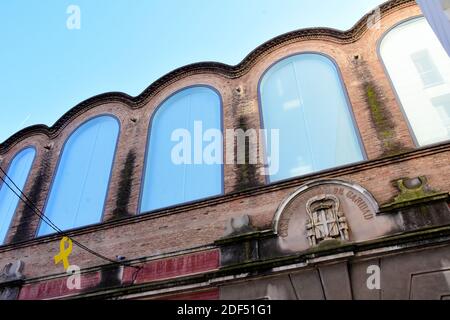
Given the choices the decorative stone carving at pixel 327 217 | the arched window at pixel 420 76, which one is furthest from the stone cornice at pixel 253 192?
the arched window at pixel 420 76

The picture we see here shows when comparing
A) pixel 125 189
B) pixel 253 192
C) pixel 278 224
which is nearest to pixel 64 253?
pixel 125 189

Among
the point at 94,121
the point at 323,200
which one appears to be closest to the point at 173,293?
the point at 323,200

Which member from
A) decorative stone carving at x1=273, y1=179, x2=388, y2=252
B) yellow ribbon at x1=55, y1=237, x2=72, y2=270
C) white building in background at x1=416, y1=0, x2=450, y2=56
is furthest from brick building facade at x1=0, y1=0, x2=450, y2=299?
white building in background at x1=416, y1=0, x2=450, y2=56

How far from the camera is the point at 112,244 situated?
9.30 metres

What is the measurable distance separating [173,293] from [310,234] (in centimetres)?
290

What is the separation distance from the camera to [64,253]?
31.6ft

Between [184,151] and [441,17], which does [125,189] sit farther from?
[441,17]

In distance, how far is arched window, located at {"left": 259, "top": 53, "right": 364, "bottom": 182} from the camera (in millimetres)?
9000

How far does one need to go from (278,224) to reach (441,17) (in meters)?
4.58

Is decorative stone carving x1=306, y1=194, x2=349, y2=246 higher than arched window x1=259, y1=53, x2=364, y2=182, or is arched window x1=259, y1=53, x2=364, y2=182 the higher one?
arched window x1=259, y1=53, x2=364, y2=182

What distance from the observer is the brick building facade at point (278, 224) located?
686cm

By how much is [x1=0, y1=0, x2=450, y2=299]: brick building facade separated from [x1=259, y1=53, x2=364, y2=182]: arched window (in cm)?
28

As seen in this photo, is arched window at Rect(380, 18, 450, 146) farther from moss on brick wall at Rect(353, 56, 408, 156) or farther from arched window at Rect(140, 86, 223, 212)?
arched window at Rect(140, 86, 223, 212)
